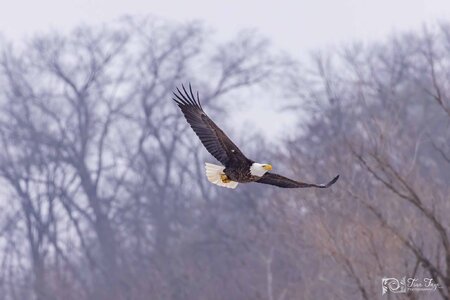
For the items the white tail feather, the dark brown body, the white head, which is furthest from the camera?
the white tail feather

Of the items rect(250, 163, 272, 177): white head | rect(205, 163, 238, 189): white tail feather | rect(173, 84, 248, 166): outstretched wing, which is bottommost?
rect(250, 163, 272, 177): white head

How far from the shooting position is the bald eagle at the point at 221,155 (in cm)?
1369

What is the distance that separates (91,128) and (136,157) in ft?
4.80

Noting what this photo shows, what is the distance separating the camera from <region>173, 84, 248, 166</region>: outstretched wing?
13.9m

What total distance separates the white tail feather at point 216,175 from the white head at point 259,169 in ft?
0.93

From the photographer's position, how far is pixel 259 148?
38.1m

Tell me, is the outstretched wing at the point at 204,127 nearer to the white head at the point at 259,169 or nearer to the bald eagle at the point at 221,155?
the bald eagle at the point at 221,155

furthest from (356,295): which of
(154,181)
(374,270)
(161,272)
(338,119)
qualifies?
(154,181)

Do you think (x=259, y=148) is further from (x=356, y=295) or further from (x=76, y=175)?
(x=356, y=295)

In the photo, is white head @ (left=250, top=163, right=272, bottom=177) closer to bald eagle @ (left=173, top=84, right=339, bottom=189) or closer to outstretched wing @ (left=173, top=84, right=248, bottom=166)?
bald eagle @ (left=173, top=84, right=339, bottom=189)

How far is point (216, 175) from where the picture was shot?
1384cm

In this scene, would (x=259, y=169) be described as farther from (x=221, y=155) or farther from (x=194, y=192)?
(x=194, y=192)

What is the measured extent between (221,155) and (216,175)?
181 millimetres

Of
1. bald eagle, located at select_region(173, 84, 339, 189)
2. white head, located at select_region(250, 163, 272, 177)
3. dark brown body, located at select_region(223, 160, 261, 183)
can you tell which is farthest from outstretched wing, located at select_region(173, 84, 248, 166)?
white head, located at select_region(250, 163, 272, 177)
